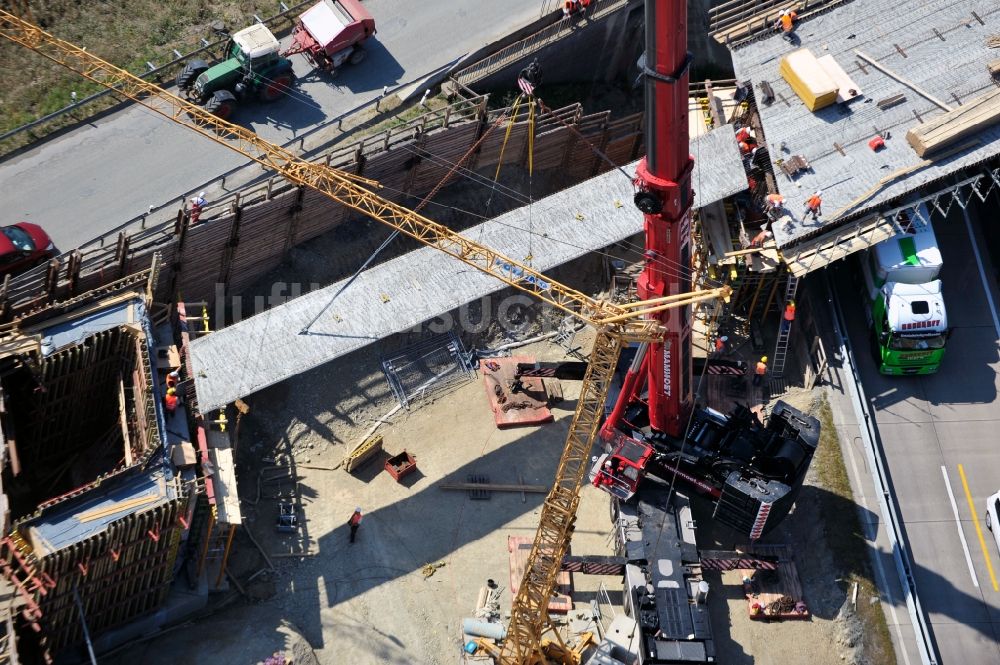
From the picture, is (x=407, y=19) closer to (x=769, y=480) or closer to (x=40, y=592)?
(x=769, y=480)

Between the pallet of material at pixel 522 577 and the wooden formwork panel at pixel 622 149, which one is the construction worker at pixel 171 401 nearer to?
the pallet of material at pixel 522 577

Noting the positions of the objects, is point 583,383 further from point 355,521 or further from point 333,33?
point 333,33

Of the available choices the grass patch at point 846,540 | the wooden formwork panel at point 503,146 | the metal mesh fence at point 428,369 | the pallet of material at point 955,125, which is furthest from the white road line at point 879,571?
the wooden formwork panel at point 503,146

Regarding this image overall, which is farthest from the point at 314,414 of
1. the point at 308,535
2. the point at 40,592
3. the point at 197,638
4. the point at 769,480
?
the point at 769,480

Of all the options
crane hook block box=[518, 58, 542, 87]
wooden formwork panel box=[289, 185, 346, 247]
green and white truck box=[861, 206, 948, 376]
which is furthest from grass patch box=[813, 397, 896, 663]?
wooden formwork panel box=[289, 185, 346, 247]

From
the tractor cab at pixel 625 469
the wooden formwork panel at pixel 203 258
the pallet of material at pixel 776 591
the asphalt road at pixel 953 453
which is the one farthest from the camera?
the wooden formwork panel at pixel 203 258

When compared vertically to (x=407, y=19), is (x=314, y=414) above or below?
below
